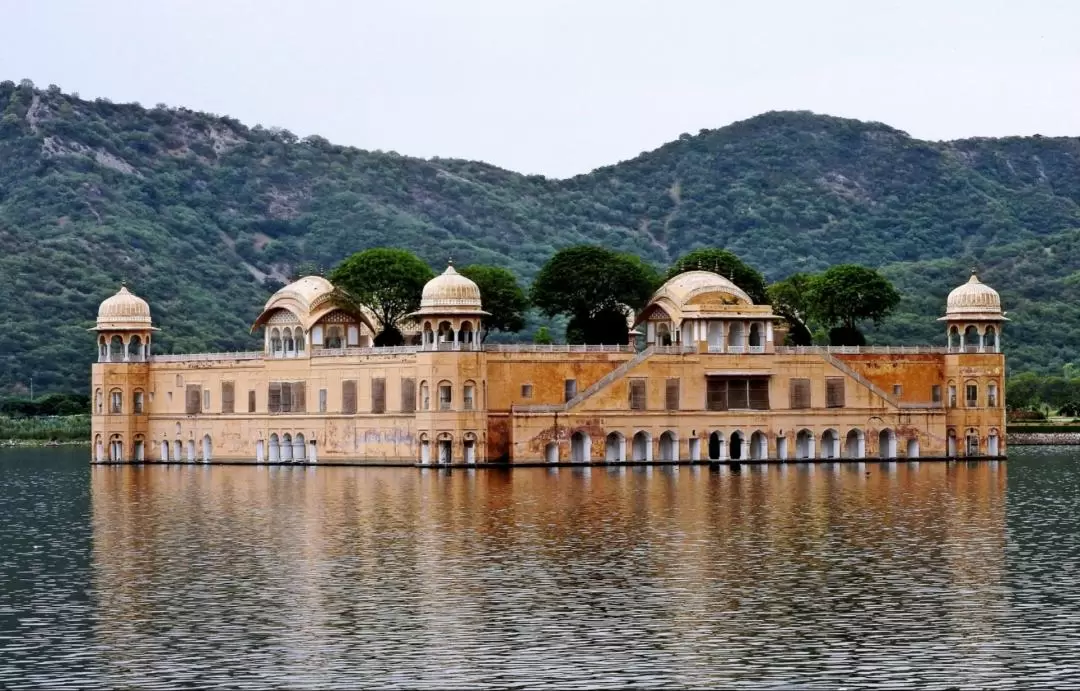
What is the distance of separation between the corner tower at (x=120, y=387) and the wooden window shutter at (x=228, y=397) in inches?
→ 199

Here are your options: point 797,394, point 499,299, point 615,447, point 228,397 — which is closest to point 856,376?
point 797,394

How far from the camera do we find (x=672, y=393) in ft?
283

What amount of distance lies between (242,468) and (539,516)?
1401 inches

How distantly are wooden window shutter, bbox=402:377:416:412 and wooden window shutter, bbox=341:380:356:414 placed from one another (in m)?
3.50

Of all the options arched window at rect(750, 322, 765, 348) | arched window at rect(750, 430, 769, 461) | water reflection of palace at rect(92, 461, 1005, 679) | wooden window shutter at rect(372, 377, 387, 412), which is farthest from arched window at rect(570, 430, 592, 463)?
water reflection of palace at rect(92, 461, 1005, 679)

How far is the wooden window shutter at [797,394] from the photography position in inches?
3457

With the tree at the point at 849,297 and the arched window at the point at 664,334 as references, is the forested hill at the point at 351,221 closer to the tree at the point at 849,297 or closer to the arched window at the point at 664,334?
the tree at the point at 849,297

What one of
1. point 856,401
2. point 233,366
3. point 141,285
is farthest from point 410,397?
point 141,285

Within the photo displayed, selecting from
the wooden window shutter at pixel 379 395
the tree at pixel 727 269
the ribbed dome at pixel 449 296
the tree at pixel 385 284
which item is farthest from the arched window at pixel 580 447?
the tree at pixel 727 269

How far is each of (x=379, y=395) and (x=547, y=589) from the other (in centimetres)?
4716

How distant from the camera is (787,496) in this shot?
64375 mm

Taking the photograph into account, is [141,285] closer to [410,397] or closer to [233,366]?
[233,366]

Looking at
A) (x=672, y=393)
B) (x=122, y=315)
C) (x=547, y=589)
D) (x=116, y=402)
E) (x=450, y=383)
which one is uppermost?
(x=122, y=315)

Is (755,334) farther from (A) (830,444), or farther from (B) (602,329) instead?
(B) (602,329)
